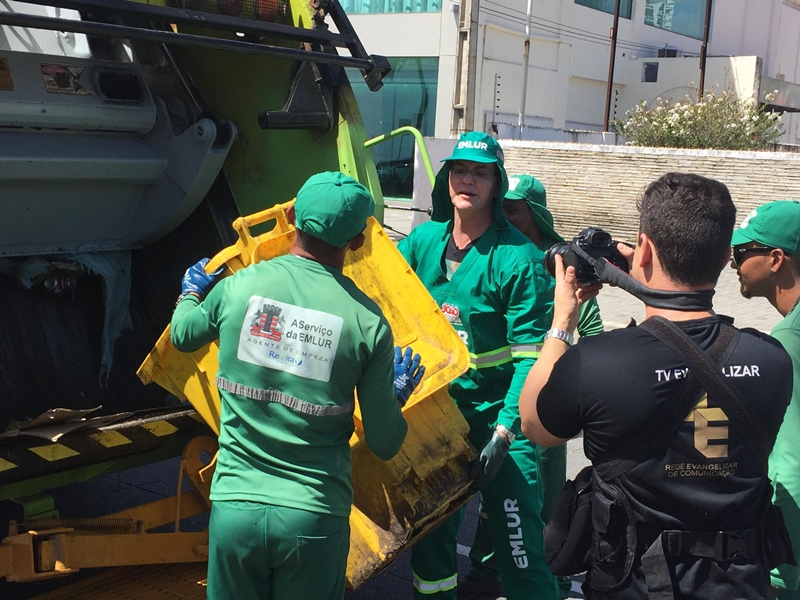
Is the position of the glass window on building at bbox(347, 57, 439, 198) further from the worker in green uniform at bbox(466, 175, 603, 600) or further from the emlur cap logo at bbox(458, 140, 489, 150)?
the emlur cap logo at bbox(458, 140, 489, 150)

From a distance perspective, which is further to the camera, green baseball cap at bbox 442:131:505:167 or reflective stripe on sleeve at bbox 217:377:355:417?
green baseball cap at bbox 442:131:505:167

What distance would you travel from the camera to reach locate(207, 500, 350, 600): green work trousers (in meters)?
2.10

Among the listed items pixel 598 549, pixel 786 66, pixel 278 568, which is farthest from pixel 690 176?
pixel 786 66

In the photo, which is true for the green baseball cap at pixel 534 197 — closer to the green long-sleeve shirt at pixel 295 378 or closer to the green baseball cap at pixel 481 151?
the green baseball cap at pixel 481 151

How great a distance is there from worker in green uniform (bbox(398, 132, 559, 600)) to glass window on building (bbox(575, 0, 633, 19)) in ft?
81.1

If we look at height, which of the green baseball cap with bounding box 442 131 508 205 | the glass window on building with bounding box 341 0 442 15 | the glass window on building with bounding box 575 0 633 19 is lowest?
the green baseball cap with bounding box 442 131 508 205

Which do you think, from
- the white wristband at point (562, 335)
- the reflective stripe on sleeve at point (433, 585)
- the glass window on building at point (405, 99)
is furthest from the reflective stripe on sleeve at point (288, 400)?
the glass window on building at point (405, 99)

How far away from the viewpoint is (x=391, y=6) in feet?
75.8

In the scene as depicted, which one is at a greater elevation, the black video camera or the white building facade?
the white building facade

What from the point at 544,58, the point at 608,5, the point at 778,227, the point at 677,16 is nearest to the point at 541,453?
the point at 778,227

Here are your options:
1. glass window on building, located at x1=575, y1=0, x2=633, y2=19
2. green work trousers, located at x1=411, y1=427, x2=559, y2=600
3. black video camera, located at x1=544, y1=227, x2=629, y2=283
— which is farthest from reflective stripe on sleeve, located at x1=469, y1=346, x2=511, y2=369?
glass window on building, located at x1=575, y1=0, x2=633, y2=19

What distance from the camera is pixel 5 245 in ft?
11.6

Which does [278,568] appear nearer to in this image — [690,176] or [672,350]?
[672,350]

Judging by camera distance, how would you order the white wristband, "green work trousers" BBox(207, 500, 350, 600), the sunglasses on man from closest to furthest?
the white wristband
"green work trousers" BBox(207, 500, 350, 600)
the sunglasses on man
